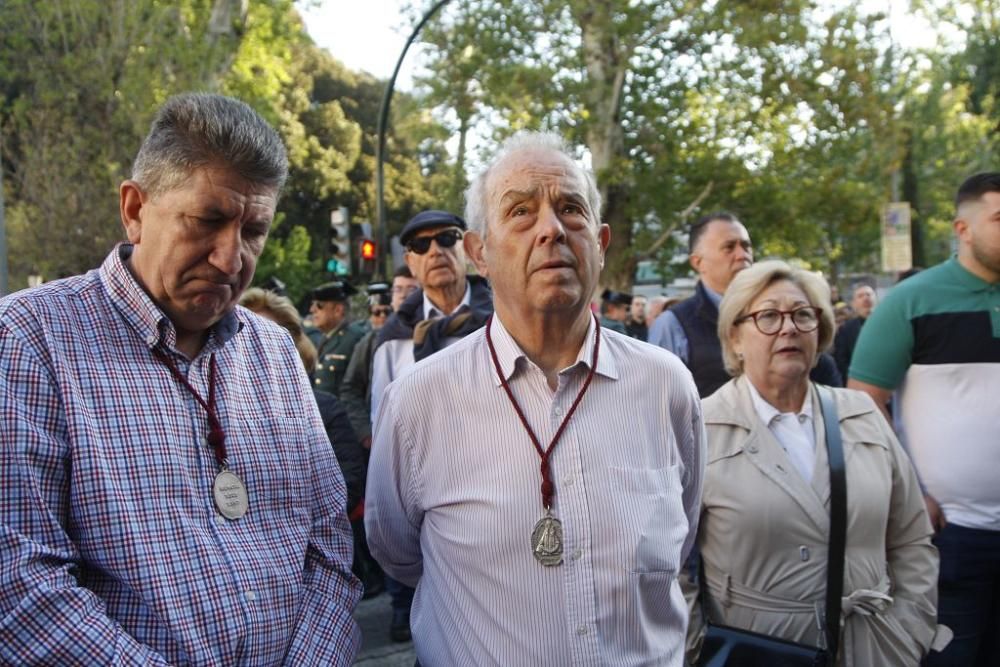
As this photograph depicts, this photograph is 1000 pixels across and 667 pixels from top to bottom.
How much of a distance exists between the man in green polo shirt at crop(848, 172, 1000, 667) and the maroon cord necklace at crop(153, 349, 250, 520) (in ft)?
10.1

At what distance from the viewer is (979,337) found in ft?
12.9

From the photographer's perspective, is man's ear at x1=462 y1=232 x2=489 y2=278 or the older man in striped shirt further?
man's ear at x1=462 y1=232 x2=489 y2=278

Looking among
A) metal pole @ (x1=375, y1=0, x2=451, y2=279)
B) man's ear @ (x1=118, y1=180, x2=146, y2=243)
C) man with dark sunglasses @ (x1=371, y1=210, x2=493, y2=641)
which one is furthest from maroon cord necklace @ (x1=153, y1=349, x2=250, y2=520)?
metal pole @ (x1=375, y1=0, x2=451, y2=279)

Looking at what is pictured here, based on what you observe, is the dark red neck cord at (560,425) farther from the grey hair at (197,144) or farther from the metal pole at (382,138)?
the metal pole at (382,138)

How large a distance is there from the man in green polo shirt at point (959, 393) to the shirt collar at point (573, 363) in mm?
2208

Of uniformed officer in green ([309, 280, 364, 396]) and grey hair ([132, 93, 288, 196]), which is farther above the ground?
grey hair ([132, 93, 288, 196])

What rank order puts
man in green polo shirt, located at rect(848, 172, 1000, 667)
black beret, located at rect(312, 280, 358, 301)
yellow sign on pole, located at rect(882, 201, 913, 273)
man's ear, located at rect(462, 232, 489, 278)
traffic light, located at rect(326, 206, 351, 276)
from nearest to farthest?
man's ear, located at rect(462, 232, 489, 278) → man in green polo shirt, located at rect(848, 172, 1000, 667) → black beret, located at rect(312, 280, 358, 301) → traffic light, located at rect(326, 206, 351, 276) → yellow sign on pole, located at rect(882, 201, 913, 273)

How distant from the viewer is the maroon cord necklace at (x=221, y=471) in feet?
6.61

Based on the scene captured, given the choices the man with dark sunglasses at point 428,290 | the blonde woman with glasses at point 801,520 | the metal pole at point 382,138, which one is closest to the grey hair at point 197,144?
the blonde woman with glasses at point 801,520

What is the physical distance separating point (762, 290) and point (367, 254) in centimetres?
1123

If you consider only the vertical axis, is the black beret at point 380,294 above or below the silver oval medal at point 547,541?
below

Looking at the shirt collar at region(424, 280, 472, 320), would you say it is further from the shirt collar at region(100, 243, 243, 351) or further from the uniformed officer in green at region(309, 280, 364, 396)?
the shirt collar at region(100, 243, 243, 351)

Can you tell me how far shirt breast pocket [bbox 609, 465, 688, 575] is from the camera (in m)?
2.19

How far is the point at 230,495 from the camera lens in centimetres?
203
